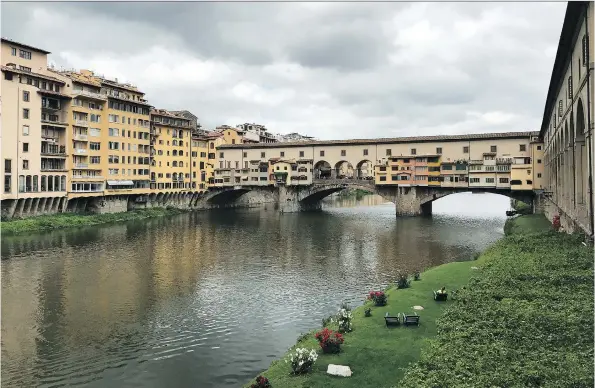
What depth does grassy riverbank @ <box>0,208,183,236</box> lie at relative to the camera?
5712 centimetres

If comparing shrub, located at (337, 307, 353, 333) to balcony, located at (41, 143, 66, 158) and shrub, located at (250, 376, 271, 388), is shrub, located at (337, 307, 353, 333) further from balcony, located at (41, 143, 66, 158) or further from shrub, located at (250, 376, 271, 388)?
balcony, located at (41, 143, 66, 158)

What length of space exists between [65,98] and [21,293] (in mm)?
47248

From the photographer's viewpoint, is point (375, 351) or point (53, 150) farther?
point (53, 150)

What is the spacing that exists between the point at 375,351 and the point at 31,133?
61.9m

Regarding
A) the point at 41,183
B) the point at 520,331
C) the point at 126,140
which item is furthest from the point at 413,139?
the point at 520,331

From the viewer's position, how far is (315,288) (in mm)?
31641

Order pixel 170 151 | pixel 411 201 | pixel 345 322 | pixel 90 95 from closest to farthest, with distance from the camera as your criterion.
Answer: pixel 345 322
pixel 90 95
pixel 411 201
pixel 170 151

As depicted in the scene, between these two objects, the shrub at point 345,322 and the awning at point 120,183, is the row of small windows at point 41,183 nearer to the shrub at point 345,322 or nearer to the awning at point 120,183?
the awning at point 120,183

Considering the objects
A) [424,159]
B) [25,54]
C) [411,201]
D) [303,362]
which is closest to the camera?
[303,362]

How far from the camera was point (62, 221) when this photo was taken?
63.7 m

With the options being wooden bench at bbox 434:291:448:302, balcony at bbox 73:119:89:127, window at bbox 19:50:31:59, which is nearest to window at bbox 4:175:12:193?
balcony at bbox 73:119:89:127

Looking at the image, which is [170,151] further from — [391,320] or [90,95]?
[391,320]

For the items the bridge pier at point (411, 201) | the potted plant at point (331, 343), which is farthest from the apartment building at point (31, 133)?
the potted plant at point (331, 343)

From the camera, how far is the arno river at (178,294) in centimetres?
1955
